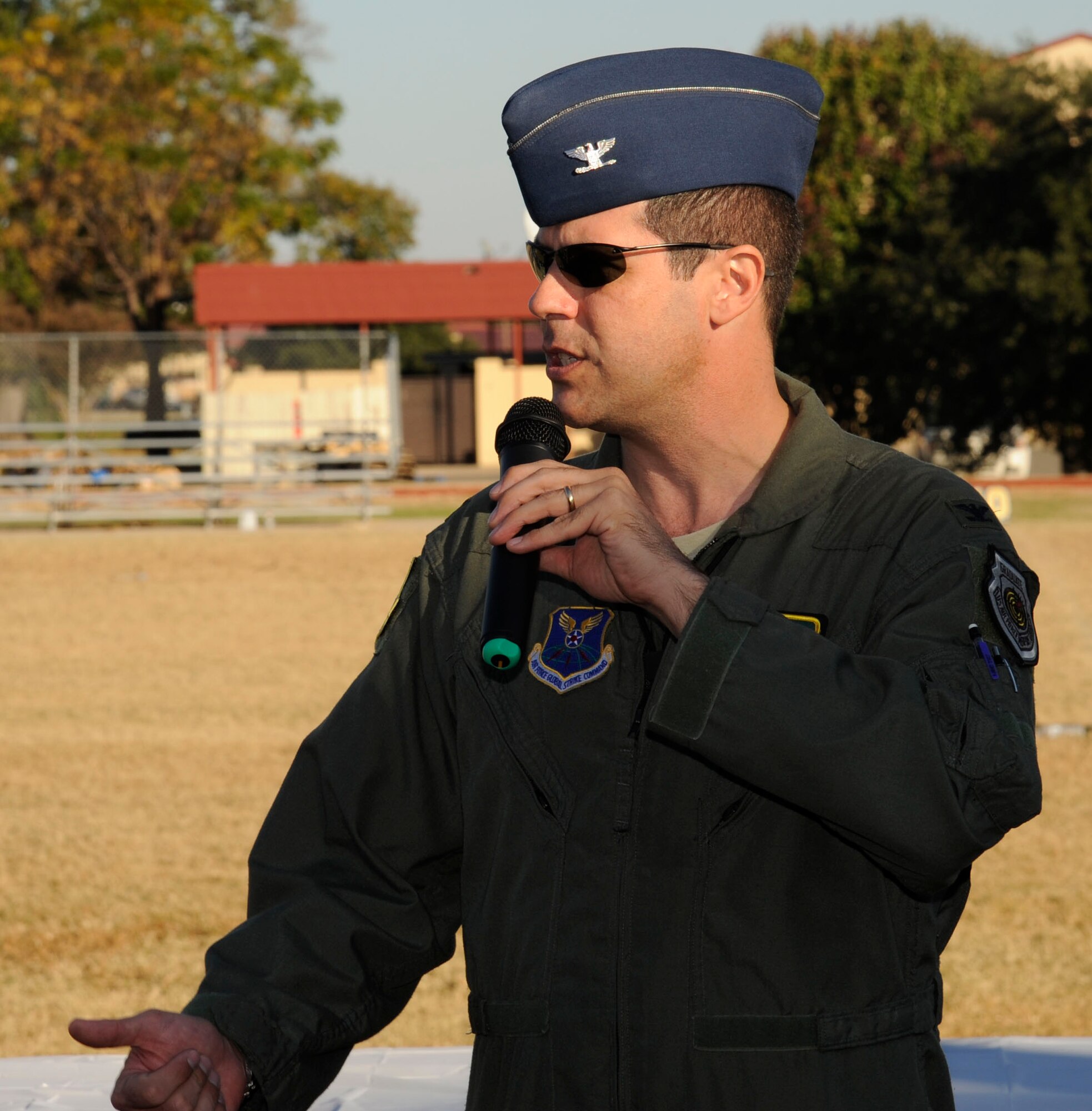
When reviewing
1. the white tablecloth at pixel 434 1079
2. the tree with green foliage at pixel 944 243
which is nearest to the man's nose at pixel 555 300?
the white tablecloth at pixel 434 1079

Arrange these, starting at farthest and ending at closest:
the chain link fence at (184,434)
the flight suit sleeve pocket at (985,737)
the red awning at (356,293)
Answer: the red awning at (356,293), the chain link fence at (184,434), the flight suit sleeve pocket at (985,737)

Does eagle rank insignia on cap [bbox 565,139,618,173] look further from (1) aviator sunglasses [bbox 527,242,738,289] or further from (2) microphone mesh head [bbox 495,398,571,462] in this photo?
(2) microphone mesh head [bbox 495,398,571,462]

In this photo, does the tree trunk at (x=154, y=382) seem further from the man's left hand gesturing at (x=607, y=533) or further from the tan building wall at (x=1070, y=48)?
the tan building wall at (x=1070, y=48)

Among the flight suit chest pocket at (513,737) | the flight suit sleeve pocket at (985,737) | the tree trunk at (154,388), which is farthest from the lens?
the tree trunk at (154,388)

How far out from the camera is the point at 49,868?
646 centimetres

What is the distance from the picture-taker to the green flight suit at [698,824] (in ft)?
5.02

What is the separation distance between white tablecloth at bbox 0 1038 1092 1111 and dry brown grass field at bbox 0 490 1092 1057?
1.68 metres

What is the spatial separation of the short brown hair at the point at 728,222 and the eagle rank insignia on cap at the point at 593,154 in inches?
2.8

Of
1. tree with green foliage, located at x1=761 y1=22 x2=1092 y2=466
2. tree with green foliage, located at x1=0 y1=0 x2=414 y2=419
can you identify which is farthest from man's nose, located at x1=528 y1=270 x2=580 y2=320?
tree with green foliage, located at x1=0 y1=0 x2=414 y2=419

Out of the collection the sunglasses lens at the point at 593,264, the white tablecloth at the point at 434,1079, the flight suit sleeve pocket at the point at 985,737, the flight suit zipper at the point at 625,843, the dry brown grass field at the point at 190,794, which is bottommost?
the dry brown grass field at the point at 190,794

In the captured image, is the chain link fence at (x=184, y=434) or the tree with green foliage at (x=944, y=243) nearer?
the chain link fence at (x=184, y=434)

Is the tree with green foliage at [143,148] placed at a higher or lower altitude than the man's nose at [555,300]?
higher

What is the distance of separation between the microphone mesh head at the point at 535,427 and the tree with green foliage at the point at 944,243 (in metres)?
28.5

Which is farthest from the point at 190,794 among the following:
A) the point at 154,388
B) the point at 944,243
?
the point at 944,243
